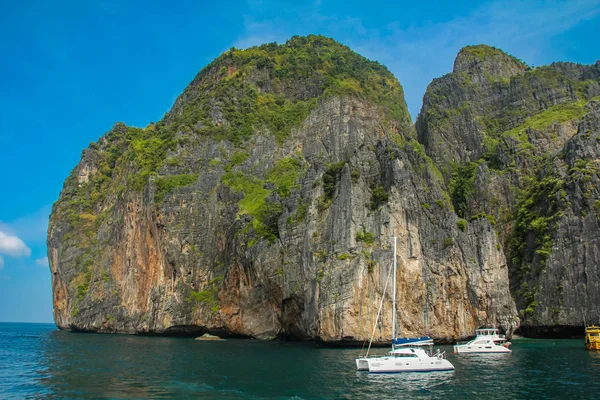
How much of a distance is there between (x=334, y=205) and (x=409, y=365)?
29504 mm

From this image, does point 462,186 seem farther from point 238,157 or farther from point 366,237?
point 366,237

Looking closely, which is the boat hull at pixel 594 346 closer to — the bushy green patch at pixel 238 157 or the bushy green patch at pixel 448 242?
the bushy green patch at pixel 448 242

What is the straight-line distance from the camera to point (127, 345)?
68500mm

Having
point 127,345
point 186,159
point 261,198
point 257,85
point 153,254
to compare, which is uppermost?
point 257,85

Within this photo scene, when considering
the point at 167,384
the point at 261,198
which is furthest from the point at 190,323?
the point at 167,384

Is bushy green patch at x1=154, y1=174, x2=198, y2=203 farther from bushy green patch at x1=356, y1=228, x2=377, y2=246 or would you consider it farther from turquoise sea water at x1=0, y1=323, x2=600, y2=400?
bushy green patch at x1=356, y1=228, x2=377, y2=246

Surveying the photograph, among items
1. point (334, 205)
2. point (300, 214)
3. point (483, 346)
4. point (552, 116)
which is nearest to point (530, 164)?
point (552, 116)

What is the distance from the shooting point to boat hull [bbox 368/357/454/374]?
43.8 metres

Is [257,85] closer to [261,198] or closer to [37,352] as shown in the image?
[261,198]

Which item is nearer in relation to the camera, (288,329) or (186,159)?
(288,329)

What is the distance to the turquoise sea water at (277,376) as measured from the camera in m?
34.2

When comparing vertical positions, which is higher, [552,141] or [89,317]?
[552,141]

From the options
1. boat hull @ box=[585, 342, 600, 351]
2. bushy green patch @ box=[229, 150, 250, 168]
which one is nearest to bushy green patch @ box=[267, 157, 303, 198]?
bushy green patch @ box=[229, 150, 250, 168]

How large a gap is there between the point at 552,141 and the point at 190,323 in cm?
8361
